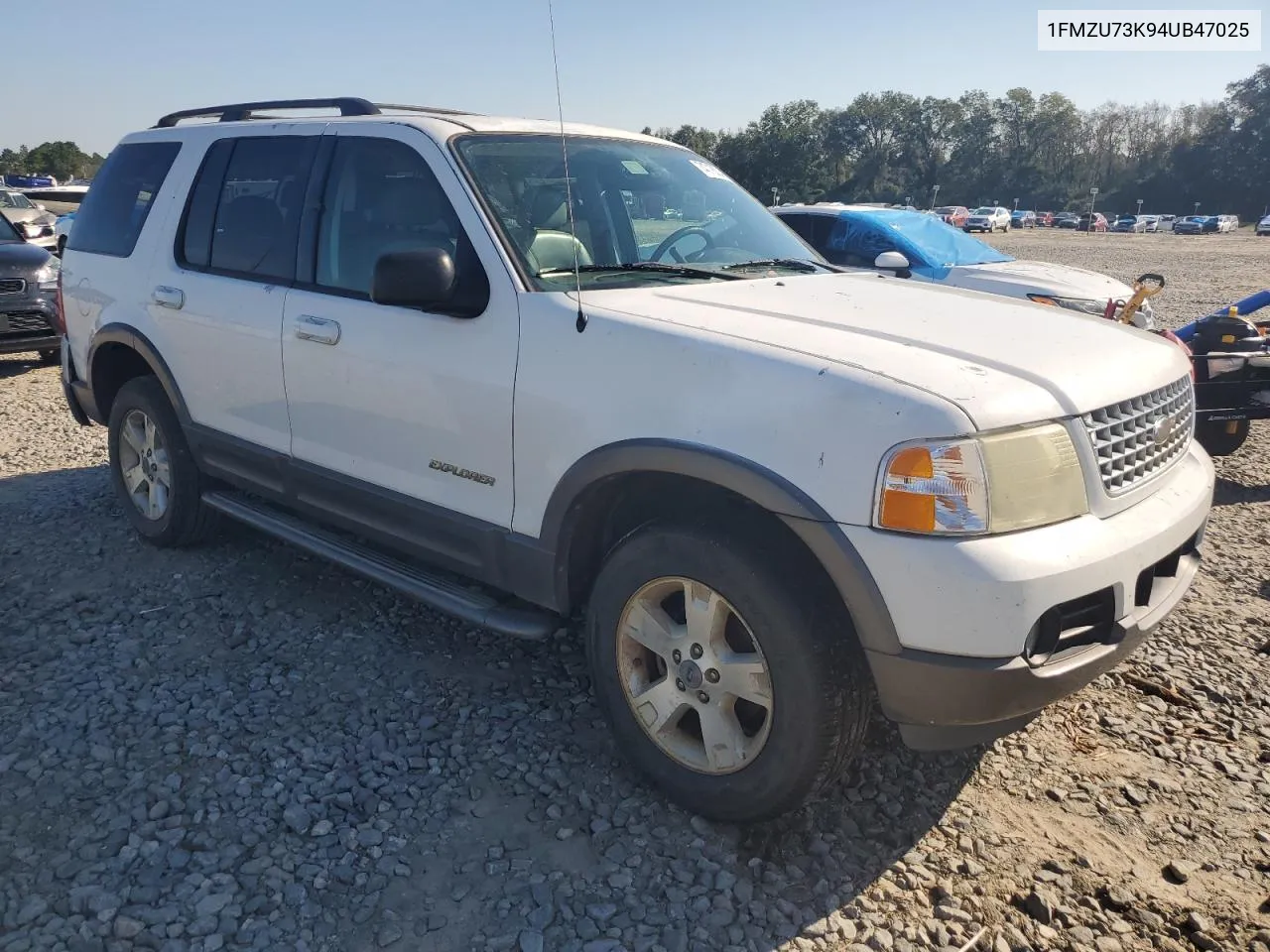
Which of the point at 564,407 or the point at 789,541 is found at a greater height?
the point at 564,407

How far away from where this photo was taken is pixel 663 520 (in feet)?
9.60

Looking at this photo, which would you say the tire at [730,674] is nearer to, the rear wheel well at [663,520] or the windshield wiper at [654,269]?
the rear wheel well at [663,520]

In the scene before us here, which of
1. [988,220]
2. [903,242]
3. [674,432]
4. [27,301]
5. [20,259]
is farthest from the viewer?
[988,220]

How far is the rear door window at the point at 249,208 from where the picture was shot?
160 inches

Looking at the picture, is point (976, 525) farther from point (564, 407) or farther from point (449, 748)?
point (449, 748)

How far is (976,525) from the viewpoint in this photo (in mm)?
2359

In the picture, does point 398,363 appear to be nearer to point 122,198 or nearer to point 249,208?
point 249,208

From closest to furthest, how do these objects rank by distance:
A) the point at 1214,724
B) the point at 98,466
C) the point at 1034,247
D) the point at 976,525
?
the point at 976,525 < the point at 1214,724 < the point at 98,466 < the point at 1034,247

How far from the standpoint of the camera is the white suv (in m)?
2.41

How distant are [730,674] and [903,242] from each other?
23.5 ft

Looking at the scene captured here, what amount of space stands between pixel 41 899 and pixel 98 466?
15.8 feet

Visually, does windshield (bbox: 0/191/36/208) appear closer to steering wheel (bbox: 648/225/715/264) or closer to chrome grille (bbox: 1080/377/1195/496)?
steering wheel (bbox: 648/225/715/264)

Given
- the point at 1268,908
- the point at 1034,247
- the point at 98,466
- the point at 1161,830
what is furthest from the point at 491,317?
the point at 1034,247

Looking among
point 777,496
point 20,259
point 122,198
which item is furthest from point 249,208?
point 20,259
